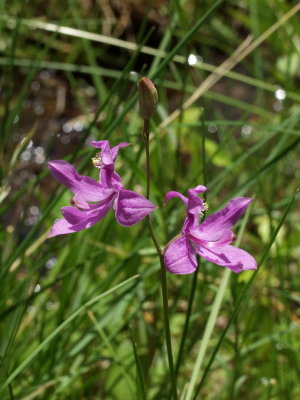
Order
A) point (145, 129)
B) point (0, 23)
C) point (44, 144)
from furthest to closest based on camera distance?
1. point (44, 144)
2. point (0, 23)
3. point (145, 129)

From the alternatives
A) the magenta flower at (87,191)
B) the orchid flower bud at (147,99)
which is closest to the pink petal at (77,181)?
the magenta flower at (87,191)

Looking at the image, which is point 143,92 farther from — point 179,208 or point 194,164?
point 194,164

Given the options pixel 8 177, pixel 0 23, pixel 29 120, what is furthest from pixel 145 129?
pixel 29 120

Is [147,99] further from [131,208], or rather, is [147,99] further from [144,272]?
[144,272]

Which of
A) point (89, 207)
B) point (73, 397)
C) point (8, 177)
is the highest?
point (89, 207)

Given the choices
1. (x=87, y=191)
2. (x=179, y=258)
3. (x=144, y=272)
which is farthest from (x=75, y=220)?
(x=144, y=272)
